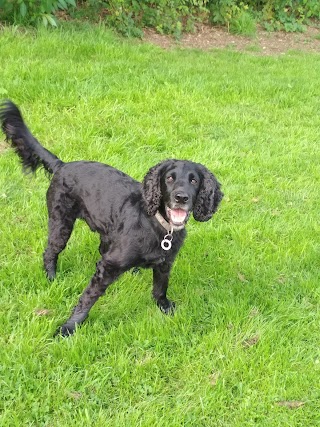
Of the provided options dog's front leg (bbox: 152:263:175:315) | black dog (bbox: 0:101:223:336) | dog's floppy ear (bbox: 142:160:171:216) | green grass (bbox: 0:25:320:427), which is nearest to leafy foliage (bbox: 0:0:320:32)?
green grass (bbox: 0:25:320:427)

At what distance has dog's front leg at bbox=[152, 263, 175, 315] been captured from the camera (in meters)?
3.38

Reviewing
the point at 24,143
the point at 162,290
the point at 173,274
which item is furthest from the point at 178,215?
the point at 24,143

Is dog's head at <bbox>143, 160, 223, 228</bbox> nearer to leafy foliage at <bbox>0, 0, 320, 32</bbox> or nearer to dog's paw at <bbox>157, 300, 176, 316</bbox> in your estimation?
dog's paw at <bbox>157, 300, 176, 316</bbox>

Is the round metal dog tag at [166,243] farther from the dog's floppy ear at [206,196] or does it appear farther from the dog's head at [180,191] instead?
the dog's floppy ear at [206,196]

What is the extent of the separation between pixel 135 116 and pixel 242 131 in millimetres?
1481

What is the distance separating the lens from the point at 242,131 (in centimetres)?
647

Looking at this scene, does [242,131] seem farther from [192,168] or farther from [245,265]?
[192,168]

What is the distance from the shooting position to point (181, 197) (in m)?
2.88

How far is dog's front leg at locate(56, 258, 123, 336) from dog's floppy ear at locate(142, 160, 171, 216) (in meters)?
0.45

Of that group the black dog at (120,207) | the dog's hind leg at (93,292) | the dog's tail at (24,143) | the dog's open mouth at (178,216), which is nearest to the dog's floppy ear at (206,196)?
the black dog at (120,207)

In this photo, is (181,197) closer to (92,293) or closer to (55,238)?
(92,293)

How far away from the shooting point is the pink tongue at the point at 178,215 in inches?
117

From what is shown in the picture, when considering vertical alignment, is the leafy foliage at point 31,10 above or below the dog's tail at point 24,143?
above

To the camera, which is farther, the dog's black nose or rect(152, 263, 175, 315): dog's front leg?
rect(152, 263, 175, 315): dog's front leg
